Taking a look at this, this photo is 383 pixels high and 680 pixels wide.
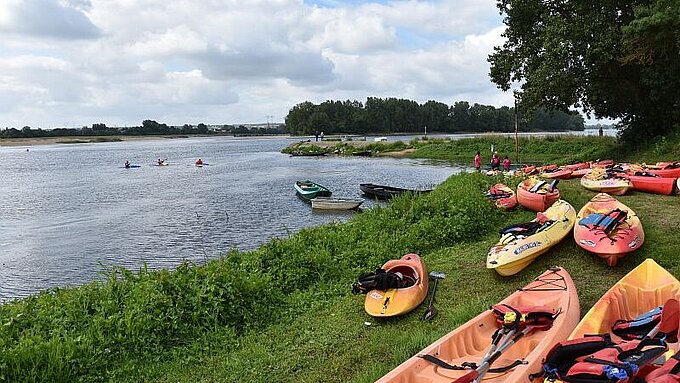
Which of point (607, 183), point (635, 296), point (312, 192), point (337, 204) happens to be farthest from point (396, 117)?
point (635, 296)

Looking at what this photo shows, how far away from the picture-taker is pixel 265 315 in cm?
797

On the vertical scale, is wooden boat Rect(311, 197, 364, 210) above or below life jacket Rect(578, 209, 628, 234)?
below

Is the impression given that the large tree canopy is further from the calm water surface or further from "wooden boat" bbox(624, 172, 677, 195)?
the calm water surface

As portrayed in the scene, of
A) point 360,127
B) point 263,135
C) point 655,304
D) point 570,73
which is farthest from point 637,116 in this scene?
point 263,135

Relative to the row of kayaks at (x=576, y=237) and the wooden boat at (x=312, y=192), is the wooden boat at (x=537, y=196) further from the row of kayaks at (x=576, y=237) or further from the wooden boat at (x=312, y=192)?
the wooden boat at (x=312, y=192)

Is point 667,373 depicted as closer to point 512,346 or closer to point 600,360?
point 600,360

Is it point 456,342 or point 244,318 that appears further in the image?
point 244,318

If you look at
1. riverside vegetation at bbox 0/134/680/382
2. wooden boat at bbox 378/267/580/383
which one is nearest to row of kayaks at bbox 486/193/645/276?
riverside vegetation at bbox 0/134/680/382

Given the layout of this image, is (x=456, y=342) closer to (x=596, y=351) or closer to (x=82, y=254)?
(x=596, y=351)

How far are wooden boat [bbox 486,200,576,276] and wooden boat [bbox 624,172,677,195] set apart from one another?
4.24 meters

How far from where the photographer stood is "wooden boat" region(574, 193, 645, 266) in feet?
25.0

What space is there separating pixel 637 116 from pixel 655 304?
826 inches

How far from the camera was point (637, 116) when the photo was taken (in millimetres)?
23875

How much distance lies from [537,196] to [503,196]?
44.1 inches
